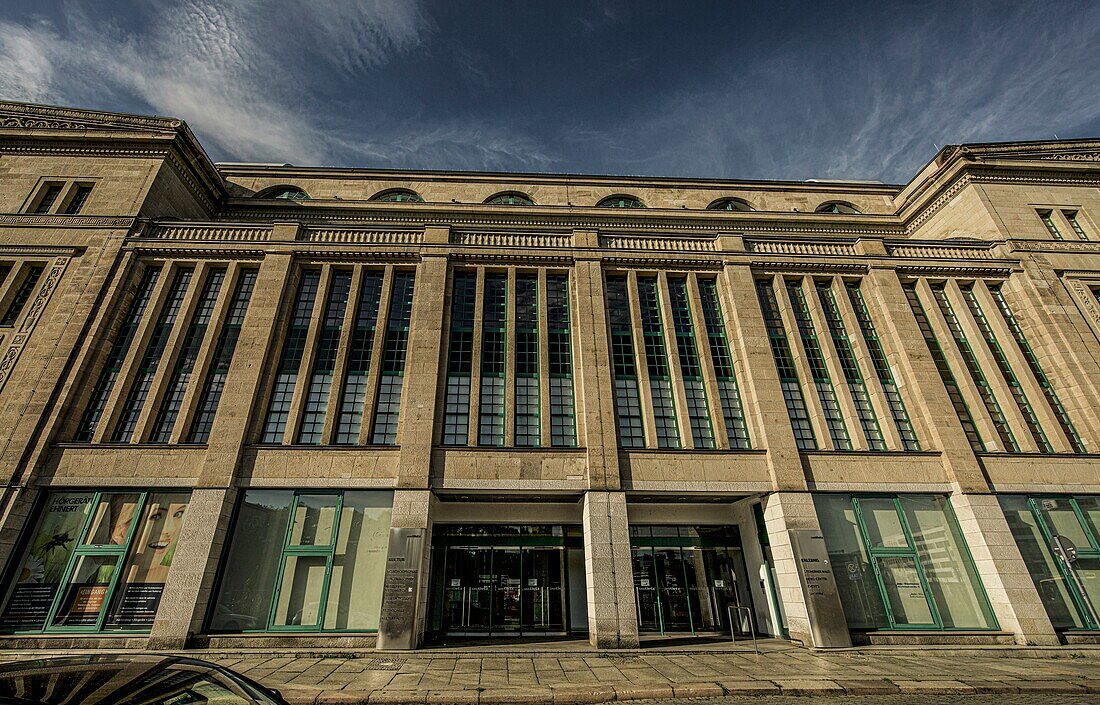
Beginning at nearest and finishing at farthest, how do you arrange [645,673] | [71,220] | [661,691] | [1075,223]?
[661,691]
[645,673]
[71,220]
[1075,223]

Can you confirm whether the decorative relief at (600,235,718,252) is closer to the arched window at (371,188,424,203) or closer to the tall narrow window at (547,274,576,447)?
the tall narrow window at (547,274,576,447)

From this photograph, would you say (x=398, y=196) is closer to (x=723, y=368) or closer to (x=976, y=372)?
(x=723, y=368)

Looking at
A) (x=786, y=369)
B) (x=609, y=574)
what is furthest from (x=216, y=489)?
(x=786, y=369)

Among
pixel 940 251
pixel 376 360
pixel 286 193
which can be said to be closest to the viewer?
pixel 376 360

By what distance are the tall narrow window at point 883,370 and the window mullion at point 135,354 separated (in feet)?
95.5

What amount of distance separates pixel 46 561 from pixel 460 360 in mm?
14501

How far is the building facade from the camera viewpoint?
612 inches

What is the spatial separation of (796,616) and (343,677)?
13.8 metres

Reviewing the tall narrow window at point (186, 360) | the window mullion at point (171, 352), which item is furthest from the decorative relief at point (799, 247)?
the window mullion at point (171, 352)

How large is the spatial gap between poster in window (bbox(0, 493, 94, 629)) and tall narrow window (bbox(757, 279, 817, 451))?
81.7 ft

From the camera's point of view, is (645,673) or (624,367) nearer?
(645,673)

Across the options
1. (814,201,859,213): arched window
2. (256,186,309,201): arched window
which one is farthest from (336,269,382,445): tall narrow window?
(814,201,859,213): arched window

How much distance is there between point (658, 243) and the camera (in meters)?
22.9

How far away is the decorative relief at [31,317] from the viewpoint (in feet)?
59.5
